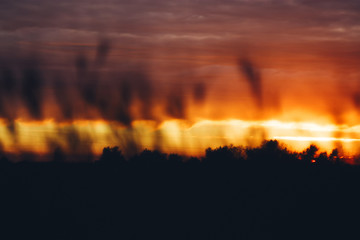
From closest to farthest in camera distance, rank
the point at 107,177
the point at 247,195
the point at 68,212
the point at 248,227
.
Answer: the point at 248,227 < the point at 68,212 < the point at 247,195 < the point at 107,177

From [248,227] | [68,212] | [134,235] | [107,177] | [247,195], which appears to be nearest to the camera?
[134,235]

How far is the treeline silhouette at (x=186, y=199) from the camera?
24.8m

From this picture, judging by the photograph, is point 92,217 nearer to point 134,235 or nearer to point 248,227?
point 134,235

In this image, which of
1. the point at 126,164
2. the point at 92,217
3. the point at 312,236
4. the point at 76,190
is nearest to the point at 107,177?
the point at 76,190

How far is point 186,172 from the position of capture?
126 ft

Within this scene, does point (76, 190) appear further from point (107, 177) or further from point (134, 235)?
point (134, 235)

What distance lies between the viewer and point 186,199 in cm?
3022

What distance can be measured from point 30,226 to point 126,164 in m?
19.8

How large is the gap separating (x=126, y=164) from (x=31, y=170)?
8619 mm

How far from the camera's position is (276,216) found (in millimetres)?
26891

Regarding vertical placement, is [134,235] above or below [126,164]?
below

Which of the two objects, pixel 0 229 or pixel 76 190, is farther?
pixel 76 190

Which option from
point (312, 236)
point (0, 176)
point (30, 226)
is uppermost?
point (0, 176)

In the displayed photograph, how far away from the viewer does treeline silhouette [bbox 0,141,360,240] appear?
24.8 m
